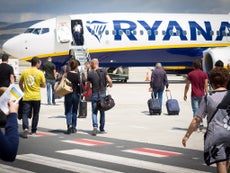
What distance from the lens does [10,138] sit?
12.0 feet

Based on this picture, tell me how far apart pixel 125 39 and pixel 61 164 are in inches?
963

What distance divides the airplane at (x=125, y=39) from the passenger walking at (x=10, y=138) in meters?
26.6

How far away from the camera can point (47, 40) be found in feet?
105

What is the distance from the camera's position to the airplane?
32125 mm

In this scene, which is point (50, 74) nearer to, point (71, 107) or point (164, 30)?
point (71, 107)

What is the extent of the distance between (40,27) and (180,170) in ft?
83.9

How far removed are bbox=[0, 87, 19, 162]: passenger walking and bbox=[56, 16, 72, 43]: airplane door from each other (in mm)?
28244

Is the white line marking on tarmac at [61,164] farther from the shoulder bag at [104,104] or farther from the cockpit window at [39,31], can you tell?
the cockpit window at [39,31]

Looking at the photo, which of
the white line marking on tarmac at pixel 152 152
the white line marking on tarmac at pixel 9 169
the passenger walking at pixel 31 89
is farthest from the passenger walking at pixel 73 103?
the white line marking on tarmac at pixel 9 169

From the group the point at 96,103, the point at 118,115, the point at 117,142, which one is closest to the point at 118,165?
the point at 117,142

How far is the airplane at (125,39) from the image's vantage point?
3212 centimetres

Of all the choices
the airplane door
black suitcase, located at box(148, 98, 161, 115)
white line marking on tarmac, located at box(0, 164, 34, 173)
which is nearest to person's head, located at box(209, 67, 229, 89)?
white line marking on tarmac, located at box(0, 164, 34, 173)

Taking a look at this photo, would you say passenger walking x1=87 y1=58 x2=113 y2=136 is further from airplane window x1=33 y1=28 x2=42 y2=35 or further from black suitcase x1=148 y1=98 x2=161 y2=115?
airplane window x1=33 y1=28 x2=42 y2=35

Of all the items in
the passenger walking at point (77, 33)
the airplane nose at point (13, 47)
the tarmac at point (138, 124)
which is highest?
the passenger walking at point (77, 33)
